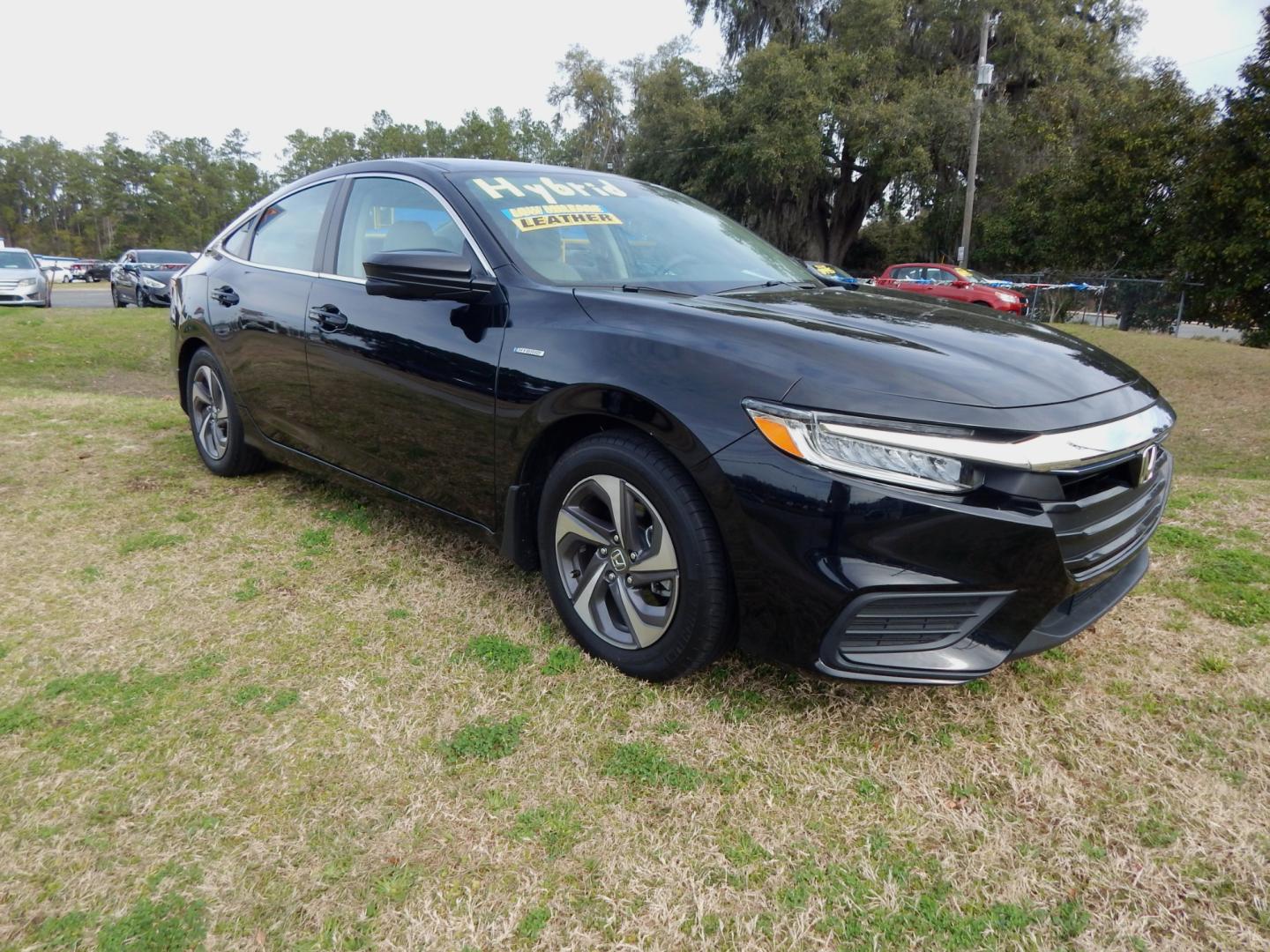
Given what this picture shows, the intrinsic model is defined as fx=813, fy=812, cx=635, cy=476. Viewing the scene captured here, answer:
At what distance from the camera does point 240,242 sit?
13.5 ft

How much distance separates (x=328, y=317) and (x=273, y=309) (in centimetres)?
50

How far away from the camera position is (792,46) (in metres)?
31.6

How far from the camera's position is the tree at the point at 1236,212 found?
9.84 meters

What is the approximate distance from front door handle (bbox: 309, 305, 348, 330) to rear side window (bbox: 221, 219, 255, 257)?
103 cm

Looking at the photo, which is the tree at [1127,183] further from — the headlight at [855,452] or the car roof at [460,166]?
the headlight at [855,452]

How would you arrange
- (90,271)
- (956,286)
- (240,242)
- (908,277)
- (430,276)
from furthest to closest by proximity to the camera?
(90,271), (908,277), (956,286), (240,242), (430,276)

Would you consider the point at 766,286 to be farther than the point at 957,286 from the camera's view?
No

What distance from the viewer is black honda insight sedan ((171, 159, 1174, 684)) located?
188 cm

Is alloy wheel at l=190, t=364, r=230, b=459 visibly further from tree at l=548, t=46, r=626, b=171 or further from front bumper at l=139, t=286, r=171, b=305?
tree at l=548, t=46, r=626, b=171

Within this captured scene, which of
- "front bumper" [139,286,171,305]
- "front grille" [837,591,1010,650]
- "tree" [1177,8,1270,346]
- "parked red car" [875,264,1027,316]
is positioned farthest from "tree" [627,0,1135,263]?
"front grille" [837,591,1010,650]

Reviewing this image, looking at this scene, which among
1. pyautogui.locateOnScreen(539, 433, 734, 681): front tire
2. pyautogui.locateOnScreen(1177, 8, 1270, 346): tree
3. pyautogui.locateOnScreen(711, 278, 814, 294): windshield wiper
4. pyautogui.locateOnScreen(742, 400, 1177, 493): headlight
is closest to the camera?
pyautogui.locateOnScreen(742, 400, 1177, 493): headlight

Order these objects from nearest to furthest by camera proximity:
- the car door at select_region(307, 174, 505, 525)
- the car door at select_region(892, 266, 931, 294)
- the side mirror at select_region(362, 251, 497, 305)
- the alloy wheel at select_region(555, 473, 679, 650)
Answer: the alloy wheel at select_region(555, 473, 679, 650) → the side mirror at select_region(362, 251, 497, 305) → the car door at select_region(307, 174, 505, 525) → the car door at select_region(892, 266, 931, 294)

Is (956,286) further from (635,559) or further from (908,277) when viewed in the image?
(635,559)

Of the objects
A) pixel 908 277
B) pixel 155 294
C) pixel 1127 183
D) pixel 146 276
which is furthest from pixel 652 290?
pixel 1127 183
